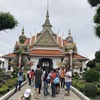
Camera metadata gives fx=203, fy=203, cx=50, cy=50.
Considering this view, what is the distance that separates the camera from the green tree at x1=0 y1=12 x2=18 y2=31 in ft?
58.1

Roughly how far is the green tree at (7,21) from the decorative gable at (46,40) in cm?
1924

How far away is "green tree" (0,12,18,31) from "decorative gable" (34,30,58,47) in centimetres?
1924

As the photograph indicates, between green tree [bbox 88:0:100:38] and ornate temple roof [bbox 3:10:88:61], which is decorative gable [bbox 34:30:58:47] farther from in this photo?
green tree [bbox 88:0:100:38]

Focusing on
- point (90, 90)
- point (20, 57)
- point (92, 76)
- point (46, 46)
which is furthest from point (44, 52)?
point (90, 90)

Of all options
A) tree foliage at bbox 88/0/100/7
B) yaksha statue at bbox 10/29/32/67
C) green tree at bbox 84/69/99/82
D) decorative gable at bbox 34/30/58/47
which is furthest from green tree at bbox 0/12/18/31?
decorative gable at bbox 34/30/58/47

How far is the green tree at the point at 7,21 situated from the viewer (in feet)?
58.1

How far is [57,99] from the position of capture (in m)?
9.84

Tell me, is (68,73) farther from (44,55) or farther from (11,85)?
(44,55)

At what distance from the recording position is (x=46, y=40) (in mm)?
38344

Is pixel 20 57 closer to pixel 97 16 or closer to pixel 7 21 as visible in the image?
pixel 7 21

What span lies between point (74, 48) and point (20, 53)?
24.6ft

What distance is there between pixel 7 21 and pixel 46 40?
67.9ft

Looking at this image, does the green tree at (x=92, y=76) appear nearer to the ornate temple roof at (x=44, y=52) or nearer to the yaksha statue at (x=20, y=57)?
the yaksha statue at (x=20, y=57)

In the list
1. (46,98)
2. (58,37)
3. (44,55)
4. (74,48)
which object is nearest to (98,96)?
(46,98)
